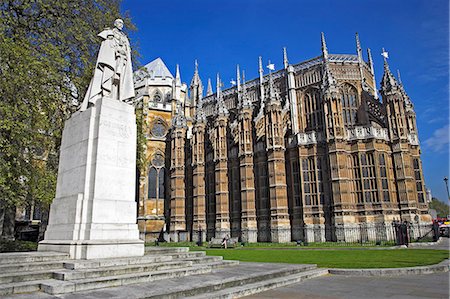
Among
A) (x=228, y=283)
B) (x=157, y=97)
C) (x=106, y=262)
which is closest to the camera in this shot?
(x=228, y=283)

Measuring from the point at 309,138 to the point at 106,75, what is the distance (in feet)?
73.9

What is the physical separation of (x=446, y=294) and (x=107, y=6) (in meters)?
19.4

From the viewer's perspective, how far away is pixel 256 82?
4281cm

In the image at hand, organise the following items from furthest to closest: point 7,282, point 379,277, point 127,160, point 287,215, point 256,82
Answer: point 256,82 → point 287,215 → point 127,160 → point 379,277 → point 7,282

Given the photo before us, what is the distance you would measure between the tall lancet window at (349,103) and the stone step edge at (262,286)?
28.7m

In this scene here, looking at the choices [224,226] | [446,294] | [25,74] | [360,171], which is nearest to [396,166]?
[360,171]

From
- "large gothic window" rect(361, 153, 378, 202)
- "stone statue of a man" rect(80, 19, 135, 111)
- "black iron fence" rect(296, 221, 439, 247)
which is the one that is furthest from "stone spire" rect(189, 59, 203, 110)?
"stone statue of a man" rect(80, 19, 135, 111)

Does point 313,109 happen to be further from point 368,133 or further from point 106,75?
point 106,75

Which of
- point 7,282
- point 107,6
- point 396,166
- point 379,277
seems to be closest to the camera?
point 7,282

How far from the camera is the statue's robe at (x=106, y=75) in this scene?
30.1ft

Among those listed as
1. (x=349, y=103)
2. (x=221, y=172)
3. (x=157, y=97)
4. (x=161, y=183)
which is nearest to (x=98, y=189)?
(x=221, y=172)

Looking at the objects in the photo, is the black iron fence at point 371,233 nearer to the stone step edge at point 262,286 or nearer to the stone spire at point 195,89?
the stone step edge at point 262,286

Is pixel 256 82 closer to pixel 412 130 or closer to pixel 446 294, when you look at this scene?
pixel 412 130

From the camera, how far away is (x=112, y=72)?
370 inches
